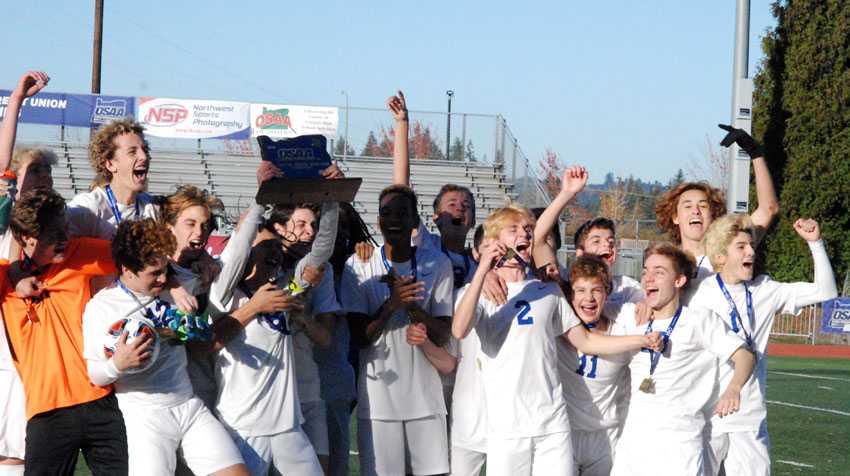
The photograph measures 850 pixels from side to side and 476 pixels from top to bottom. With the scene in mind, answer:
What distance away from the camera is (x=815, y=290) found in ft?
19.5

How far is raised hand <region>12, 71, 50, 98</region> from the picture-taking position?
5.46 m

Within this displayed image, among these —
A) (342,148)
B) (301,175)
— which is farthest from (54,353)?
(342,148)

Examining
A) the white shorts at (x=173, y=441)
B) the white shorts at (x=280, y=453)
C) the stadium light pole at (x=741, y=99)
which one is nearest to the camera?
the white shorts at (x=173, y=441)

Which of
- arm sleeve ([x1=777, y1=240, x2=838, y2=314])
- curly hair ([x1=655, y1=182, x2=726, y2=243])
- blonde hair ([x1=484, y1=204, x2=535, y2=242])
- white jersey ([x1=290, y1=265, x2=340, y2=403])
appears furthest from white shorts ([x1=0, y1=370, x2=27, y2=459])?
arm sleeve ([x1=777, y1=240, x2=838, y2=314])

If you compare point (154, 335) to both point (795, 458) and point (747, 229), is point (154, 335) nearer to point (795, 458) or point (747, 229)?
point (747, 229)

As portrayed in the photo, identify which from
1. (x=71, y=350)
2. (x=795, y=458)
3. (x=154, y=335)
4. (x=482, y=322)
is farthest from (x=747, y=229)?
(x=795, y=458)

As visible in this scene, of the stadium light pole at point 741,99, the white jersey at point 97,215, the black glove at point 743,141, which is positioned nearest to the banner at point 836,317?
the stadium light pole at point 741,99

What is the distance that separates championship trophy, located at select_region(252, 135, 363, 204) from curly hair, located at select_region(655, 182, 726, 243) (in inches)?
78.3

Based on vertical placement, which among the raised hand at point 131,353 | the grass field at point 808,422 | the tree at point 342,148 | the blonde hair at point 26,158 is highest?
the tree at point 342,148

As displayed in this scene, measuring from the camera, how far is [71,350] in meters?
5.07

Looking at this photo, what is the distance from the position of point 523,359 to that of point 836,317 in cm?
2020

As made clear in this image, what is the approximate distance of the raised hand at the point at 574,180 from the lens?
592 centimetres

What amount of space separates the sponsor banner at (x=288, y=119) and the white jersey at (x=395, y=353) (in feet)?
86.8

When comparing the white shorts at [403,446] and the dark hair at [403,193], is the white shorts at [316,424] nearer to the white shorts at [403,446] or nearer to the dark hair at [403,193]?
the white shorts at [403,446]
